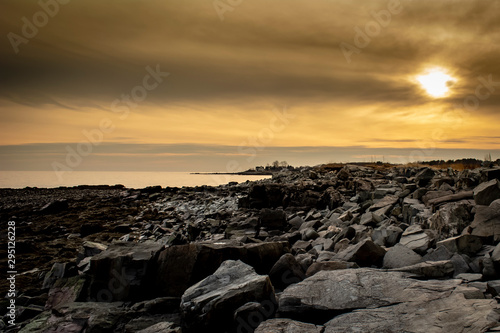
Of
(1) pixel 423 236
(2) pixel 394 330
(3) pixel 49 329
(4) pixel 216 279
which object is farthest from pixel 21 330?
(1) pixel 423 236

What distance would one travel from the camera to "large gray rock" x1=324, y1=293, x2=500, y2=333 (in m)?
3.05

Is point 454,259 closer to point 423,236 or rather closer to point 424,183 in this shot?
point 423,236

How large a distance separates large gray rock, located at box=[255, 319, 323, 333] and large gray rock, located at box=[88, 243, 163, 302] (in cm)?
302

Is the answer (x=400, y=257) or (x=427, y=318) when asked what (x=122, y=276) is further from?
(x=400, y=257)

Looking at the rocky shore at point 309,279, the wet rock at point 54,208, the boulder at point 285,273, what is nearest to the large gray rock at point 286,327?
the rocky shore at point 309,279

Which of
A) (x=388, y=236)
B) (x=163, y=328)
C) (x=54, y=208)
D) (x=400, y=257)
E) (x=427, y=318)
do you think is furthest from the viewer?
(x=54, y=208)

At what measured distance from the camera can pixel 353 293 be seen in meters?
4.13

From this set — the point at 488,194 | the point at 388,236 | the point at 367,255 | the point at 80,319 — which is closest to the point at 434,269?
the point at 367,255

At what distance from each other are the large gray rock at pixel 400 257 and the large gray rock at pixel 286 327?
2570 mm

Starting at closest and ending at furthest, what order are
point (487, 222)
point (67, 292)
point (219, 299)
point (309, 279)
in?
point (219, 299)
point (309, 279)
point (487, 222)
point (67, 292)

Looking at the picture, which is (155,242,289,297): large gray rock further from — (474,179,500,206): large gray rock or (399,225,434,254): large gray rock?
(474,179,500,206): large gray rock

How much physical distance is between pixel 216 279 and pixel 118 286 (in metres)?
2.36

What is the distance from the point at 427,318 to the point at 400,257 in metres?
2.24

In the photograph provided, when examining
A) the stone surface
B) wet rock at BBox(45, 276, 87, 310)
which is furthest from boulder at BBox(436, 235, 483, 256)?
wet rock at BBox(45, 276, 87, 310)
